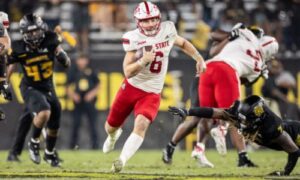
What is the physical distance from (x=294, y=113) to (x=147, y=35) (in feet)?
26.3

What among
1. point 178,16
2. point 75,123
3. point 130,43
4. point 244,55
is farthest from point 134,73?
point 178,16

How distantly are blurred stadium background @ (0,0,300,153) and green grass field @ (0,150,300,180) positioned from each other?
295 centimetres

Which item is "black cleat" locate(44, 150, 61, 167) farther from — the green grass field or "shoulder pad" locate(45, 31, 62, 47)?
"shoulder pad" locate(45, 31, 62, 47)

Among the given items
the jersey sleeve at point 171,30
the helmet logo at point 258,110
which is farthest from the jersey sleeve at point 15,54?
the helmet logo at point 258,110

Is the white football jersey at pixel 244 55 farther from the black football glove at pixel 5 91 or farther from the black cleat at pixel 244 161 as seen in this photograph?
the black football glove at pixel 5 91

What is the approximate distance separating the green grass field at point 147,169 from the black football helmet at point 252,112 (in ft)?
1.82

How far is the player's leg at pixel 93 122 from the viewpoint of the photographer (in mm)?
16891

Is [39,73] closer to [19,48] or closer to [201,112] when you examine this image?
[19,48]

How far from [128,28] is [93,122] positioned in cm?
215

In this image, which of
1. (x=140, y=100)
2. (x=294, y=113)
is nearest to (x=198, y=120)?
(x=140, y=100)

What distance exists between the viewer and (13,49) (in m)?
11.6

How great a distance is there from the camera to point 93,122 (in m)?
17.0

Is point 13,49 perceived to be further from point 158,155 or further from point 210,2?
point 210,2

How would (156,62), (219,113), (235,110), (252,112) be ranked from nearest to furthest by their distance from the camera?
(252,112)
(235,110)
(219,113)
(156,62)
